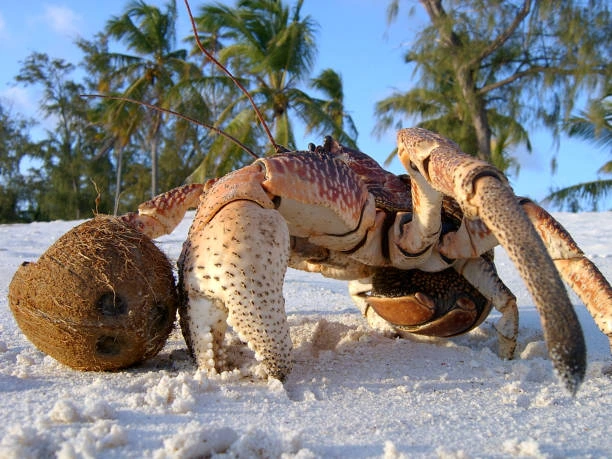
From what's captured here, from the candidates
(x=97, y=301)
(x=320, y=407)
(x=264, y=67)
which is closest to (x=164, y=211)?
(x=97, y=301)

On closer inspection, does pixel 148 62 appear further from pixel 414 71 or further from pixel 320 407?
pixel 320 407

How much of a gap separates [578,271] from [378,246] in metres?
0.75

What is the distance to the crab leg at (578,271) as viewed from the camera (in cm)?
201

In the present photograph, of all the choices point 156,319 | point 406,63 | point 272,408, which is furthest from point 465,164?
point 406,63

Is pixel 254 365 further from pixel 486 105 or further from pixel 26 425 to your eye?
pixel 486 105

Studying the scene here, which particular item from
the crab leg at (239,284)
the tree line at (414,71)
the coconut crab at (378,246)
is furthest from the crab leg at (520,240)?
the tree line at (414,71)

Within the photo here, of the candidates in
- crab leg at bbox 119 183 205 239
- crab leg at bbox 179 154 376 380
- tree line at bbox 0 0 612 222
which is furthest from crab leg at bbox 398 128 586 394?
tree line at bbox 0 0 612 222

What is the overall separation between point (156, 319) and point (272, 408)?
0.58m

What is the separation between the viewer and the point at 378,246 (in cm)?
236

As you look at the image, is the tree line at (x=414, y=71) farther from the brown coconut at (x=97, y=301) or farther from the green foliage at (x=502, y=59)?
the brown coconut at (x=97, y=301)

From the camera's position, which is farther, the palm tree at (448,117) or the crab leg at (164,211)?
the palm tree at (448,117)

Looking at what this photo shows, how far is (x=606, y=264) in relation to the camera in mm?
5887

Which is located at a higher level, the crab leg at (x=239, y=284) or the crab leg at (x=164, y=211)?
the crab leg at (x=164, y=211)

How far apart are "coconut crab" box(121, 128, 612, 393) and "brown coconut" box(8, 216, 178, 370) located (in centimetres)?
13
